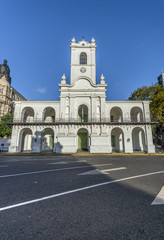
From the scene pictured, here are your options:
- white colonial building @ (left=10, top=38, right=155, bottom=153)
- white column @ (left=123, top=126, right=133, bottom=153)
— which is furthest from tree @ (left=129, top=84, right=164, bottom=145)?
white column @ (left=123, top=126, right=133, bottom=153)

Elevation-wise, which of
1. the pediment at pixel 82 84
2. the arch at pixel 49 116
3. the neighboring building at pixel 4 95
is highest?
the neighboring building at pixel 4 95

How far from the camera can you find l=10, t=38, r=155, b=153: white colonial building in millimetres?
20281

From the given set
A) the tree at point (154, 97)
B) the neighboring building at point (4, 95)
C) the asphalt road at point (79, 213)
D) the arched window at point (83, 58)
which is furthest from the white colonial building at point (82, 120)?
the neighboring building at point (4, 95)

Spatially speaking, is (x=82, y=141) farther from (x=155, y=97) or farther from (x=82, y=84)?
(x=155, y=97)

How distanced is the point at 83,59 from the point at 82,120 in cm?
1514

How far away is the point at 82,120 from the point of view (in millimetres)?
21422

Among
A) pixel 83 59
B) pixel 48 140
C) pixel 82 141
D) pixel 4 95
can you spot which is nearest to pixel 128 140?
pixel 82 141

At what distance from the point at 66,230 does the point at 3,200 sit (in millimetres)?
2203

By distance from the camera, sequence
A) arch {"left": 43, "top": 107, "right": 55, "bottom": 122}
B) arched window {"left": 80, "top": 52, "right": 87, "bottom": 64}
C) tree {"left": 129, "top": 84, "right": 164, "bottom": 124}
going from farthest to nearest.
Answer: arched window {"left": 80, "top": 52, "right": 87, "bottom": 64} → arch {"left": 43, "top": 107, "right": 55, "bottom": 122} → tree {"left": 129, "top": 84, "right": 164, "bottom": 124}

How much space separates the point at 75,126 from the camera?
68.8ft

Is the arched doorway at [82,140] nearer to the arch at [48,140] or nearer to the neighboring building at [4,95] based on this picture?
the arch at [48,140]

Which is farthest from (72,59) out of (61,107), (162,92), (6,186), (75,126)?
(6,186)

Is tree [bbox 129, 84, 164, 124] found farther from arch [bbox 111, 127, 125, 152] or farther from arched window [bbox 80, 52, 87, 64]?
arched window [bbox 80, 52, 87, 64]

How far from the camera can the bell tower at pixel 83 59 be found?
25.2m
